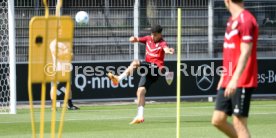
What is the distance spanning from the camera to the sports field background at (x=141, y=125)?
1430 cm

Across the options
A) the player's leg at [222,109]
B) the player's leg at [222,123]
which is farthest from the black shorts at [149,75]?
the player's leg at [222,109]

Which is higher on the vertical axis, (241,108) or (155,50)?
(155,50)

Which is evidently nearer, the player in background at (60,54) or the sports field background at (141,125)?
the player in background at (60,54)

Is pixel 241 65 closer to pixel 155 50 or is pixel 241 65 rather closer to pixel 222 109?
pixel 222 109

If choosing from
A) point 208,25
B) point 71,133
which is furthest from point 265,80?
point 71,133

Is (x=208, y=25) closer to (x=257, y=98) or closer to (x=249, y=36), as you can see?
(x=257, y=98)

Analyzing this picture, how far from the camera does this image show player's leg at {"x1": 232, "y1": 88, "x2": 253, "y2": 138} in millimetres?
9562

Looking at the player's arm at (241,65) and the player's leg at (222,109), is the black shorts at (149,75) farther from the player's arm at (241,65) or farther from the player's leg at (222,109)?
the player's arm at (241,65)

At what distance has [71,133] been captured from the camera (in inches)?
571

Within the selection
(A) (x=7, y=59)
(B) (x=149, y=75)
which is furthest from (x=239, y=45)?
(A) (x=7, y=59)

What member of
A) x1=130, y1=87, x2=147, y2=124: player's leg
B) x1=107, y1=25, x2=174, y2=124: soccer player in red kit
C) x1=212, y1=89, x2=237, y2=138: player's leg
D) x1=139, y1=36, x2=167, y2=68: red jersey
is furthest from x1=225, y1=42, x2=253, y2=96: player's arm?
x1=139, y1=36, x2=167, y2=68: red jersey

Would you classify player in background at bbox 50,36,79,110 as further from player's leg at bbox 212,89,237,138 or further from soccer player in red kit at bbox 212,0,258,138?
player's leg at bbox 212,89,237,138

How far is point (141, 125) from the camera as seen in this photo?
16344 millimetres

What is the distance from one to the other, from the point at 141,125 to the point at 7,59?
7.16 m
